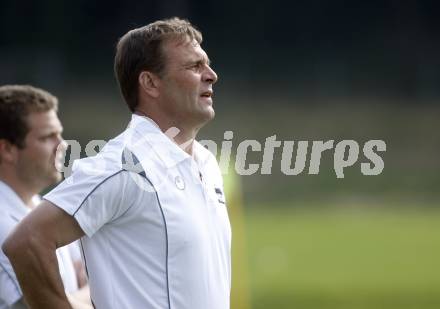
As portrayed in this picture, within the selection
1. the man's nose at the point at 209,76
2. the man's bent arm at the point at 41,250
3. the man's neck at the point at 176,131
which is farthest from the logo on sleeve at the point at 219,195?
the man's bent arm at the point at 41,250

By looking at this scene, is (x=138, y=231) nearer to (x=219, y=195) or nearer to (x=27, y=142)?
(x=219, y=195)

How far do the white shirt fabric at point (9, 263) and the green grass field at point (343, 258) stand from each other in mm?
7106

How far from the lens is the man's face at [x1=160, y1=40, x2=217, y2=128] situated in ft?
12.4

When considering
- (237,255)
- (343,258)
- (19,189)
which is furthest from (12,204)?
(343,258)

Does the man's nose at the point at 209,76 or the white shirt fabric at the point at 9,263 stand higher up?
the man's nose at the point at 209,76

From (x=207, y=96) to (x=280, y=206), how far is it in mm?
15728

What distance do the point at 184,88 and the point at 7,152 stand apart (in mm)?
1103

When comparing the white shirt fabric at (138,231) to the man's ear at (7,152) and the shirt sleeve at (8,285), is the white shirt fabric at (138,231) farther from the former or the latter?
the man's ear at (7,152)

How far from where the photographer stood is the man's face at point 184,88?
377 centimetres

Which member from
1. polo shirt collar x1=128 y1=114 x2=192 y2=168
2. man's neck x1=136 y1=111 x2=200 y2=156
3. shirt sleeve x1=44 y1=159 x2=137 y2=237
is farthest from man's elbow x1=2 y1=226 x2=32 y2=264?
man's neck x1=136 y1=111 x2=200 y2=156

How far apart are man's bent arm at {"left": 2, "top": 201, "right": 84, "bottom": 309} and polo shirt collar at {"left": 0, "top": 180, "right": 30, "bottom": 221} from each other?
2.96 ft

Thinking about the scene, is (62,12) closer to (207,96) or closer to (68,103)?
(68,103)

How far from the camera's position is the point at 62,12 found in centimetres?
2950

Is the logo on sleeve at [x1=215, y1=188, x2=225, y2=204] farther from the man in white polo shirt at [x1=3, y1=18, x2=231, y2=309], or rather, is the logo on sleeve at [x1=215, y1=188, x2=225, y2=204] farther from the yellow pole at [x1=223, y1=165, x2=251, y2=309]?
the yellow pole at [x1=223, y1=165, x2=251, y2=309]
